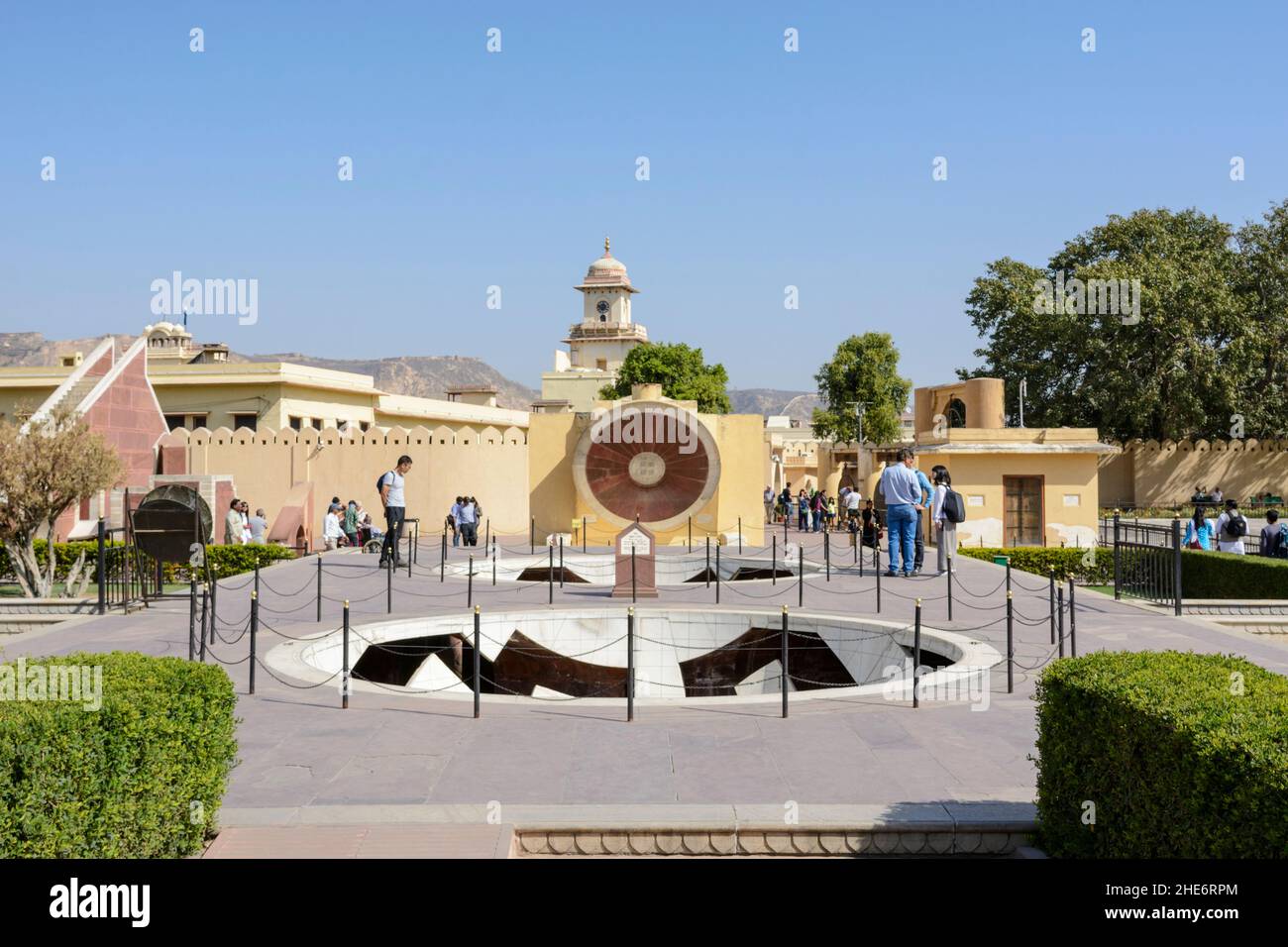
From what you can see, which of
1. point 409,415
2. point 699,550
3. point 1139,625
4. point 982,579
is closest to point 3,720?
point 1139,625

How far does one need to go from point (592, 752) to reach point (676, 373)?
61.6 metres

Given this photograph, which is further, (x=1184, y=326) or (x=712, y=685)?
(x=1184, y=326)

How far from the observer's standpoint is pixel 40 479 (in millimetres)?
15516

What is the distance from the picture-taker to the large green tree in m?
41.2

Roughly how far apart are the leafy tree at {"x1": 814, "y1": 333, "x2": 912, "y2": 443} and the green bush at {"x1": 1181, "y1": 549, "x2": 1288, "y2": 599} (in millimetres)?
33998

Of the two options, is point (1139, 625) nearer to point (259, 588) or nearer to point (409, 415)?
point (259, 588)

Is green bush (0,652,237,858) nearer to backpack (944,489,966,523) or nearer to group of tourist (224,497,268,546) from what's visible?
backpack (944,489,966,523)

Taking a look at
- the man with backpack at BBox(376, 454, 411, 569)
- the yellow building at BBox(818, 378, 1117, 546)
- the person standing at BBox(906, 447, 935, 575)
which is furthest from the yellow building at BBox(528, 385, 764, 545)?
the person standing at BBox(906, 447, 935, 575)

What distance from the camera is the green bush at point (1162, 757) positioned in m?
4.30

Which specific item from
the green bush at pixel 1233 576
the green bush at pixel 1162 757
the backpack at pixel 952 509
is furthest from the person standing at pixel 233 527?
the green bush at pixel 1162 757

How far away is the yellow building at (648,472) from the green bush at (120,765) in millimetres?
18443

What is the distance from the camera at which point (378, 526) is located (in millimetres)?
30062
